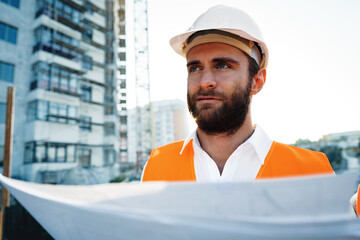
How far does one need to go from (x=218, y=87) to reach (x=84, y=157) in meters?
25.3

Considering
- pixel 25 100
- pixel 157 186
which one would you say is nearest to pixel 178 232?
pixel 157 186

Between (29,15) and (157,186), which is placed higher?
(29,15)

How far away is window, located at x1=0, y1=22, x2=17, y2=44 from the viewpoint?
17.8 m

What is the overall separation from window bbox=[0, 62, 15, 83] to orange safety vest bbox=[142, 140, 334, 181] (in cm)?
2112

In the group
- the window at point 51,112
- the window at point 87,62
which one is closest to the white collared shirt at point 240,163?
the window at point 51,112

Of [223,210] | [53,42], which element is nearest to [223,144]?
[223,210]

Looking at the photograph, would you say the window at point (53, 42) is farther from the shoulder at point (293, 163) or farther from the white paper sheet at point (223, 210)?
the white paper sheet at point (223, 210)

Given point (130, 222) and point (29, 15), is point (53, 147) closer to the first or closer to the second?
point (29, 15)

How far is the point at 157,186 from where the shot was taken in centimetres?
48

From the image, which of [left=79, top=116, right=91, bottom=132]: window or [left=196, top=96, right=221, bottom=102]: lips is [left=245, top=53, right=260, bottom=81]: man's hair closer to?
[left=196, top=96, right=221, bottom=102]: lips

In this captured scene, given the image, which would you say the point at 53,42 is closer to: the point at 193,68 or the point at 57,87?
the point at 57,87

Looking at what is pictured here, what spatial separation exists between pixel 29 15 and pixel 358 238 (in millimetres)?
26318

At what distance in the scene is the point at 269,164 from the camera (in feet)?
5.05

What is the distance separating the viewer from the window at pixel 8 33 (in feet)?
58.3
